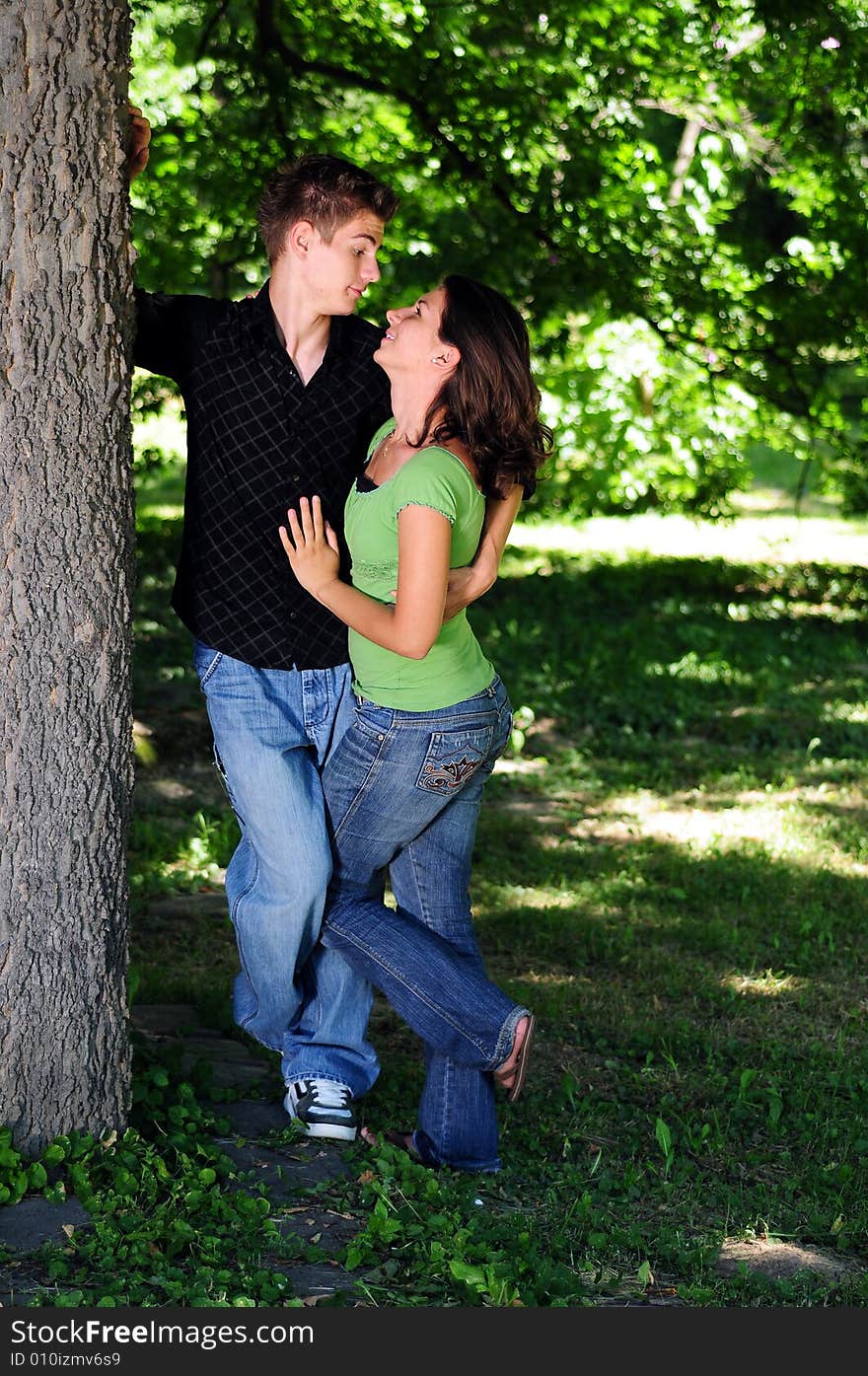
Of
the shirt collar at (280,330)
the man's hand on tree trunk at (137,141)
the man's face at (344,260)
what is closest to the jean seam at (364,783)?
the shirt collar at (280,330)

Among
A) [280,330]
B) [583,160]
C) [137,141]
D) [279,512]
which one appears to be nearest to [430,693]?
[279,512]

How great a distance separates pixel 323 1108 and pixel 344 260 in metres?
2.05

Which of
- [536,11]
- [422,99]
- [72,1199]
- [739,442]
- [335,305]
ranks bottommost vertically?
[72,1199]

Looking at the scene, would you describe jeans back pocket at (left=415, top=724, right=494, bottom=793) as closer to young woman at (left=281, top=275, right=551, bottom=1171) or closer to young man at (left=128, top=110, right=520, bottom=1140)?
young woman at (left=281, top=275, right=551, bottom=1171)

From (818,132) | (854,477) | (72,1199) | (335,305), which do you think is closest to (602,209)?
(818,132)

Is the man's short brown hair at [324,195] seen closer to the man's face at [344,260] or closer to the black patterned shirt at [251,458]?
the man's face at [344,260]

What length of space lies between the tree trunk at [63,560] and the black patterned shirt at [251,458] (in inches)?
18.2

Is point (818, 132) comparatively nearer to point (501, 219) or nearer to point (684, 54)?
point (684, 54)

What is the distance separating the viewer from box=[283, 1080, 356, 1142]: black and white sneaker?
3.71 meters

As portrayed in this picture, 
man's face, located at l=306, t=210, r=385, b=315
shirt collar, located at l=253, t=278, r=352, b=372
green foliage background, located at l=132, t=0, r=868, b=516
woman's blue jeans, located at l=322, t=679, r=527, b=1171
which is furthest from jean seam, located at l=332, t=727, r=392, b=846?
green foliage background, located at l=132, t=0, r=868, b=516

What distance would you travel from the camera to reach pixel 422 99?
8695mm

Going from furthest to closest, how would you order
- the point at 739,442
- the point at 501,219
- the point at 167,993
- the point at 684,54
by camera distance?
the point at 739,442, the point at 501,219, the point at 684,54, the point at 167,993

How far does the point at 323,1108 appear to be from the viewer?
374 centimetres

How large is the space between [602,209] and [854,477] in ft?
12.4
